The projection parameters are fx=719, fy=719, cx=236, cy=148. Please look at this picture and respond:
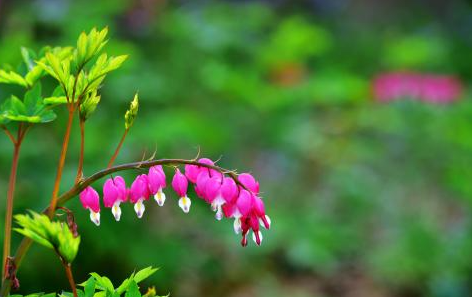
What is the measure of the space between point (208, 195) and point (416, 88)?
3.82 m

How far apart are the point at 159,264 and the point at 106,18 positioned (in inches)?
54.6

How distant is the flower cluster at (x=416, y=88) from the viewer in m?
4.80

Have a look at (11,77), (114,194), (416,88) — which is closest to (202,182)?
(114,194)

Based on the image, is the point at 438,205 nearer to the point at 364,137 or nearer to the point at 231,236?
the point at 364,137

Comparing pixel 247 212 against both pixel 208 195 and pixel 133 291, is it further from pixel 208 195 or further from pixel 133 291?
pixel 133 291

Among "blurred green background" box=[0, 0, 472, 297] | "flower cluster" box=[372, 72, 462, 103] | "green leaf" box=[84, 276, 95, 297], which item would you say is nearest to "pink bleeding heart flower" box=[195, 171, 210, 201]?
"green leaf" box=[84, 276, 95, 297]

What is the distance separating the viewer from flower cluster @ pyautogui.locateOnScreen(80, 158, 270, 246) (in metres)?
1.29

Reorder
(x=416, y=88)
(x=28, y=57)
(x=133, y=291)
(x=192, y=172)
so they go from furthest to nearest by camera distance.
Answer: (x=416, y=88)
(x=28, y=57)
(x=192, y=172)
(x=133, y=291)

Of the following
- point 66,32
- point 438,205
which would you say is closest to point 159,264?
point 66,32

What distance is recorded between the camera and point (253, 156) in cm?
487

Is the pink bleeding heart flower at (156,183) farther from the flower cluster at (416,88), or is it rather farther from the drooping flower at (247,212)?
the flower cluster at (416,88)

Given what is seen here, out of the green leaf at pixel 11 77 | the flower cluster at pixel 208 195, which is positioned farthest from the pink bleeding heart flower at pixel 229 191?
the green leaf at pixel 11 77

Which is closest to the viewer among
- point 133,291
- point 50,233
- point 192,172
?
point 50,233

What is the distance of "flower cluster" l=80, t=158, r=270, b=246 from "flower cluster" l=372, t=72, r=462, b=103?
3599 mm
